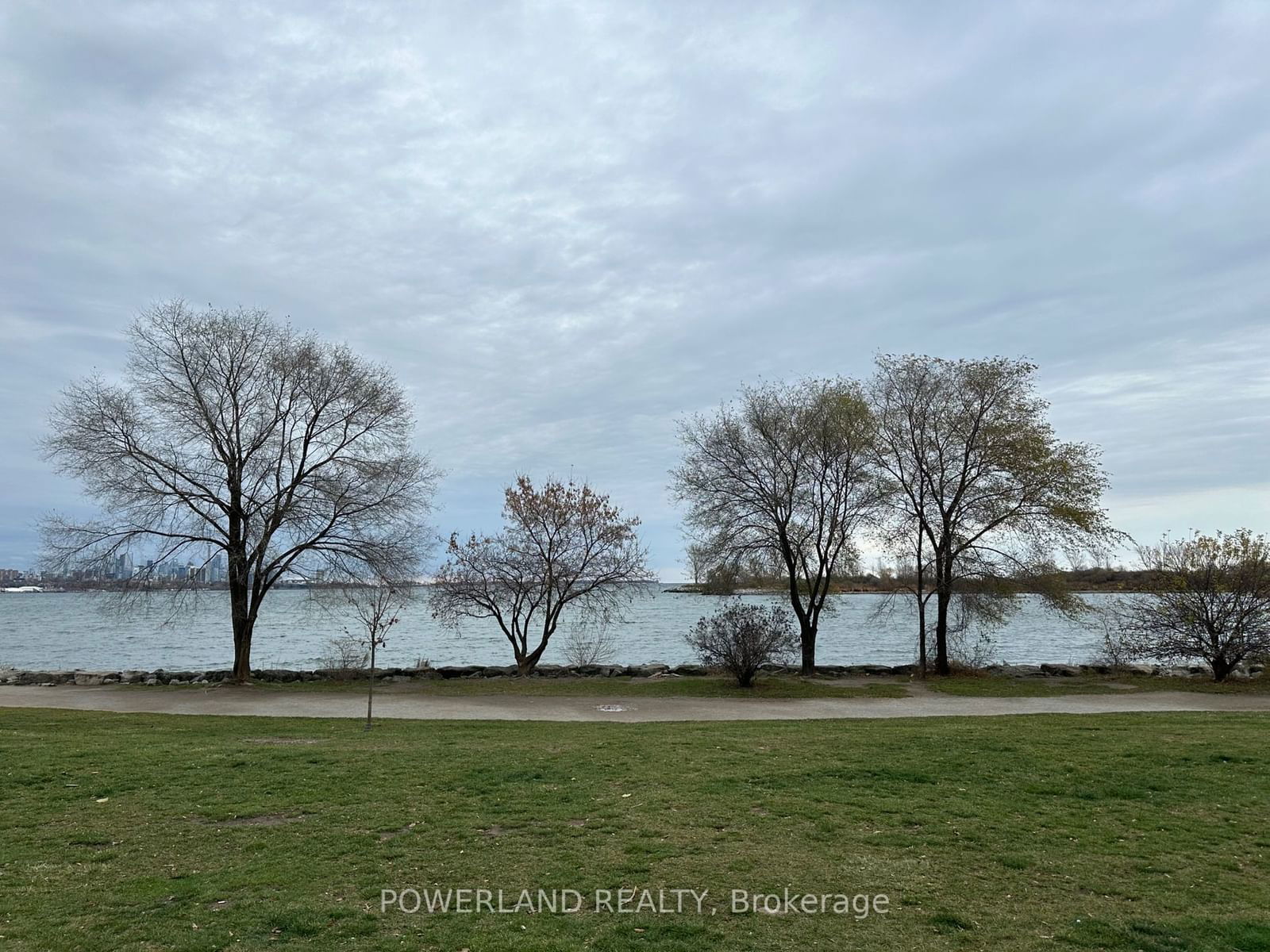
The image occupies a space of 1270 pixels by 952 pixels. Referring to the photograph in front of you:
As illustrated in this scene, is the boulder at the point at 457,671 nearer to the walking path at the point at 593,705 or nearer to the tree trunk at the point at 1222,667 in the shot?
the walking path at the point at 593,705

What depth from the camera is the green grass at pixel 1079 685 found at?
20.2 meters

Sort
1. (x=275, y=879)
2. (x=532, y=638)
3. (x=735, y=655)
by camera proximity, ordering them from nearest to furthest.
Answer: (x=275, y=879) → (x=735, y=655) → (x=532, y=638)

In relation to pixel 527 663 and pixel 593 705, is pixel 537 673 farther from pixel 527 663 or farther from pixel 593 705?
pixel 593 705

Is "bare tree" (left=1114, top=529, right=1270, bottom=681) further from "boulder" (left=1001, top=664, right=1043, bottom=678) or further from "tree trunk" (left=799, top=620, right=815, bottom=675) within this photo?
"tree trunk" (left=799, top=620, right=815, bottom=675)

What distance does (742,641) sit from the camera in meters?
21.2

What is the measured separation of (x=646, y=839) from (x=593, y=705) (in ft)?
37.9

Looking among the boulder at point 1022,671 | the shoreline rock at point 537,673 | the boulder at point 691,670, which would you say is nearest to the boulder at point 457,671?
the shoreline rock at point 537,673

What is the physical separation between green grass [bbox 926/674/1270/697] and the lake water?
7.74ft

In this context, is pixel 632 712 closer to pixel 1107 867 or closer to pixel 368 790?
pixel 368 790

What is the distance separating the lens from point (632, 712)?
1684 centimetres

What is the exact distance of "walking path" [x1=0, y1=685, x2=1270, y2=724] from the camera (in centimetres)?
1638

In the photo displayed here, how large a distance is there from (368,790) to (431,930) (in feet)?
13.0

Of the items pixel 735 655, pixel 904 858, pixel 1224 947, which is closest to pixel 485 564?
pixel 735 655

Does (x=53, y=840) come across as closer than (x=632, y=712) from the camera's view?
Yes
